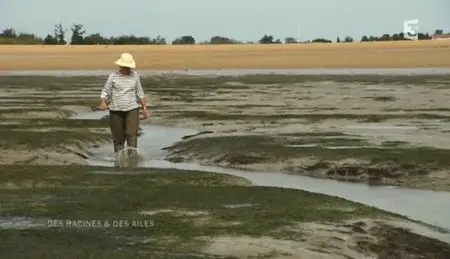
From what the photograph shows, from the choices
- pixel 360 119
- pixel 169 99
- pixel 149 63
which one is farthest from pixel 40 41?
pixel 360 119

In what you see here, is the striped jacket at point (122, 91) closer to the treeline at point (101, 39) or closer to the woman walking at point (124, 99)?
the woman walking at point (124, 99)

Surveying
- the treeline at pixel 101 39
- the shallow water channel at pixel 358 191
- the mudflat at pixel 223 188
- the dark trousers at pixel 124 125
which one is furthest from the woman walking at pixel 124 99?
the treeline at pixel 101 39

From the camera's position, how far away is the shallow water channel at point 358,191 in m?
12.6

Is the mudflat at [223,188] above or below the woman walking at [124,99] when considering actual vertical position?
below

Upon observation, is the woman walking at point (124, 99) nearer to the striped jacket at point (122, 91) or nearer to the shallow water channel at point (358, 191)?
the striped jacket at point (122, 91)

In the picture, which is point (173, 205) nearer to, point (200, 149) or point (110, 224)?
point (110, 224)

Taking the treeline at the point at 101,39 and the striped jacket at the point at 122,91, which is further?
the treeline at the point at 101,39

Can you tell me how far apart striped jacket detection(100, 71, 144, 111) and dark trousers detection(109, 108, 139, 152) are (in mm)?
144

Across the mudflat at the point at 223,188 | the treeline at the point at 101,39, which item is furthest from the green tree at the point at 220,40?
the mudflat at the point at 223,188

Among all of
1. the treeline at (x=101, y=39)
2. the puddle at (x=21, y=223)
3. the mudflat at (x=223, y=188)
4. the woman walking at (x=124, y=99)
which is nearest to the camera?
the mudflat at (x=223, y=188)

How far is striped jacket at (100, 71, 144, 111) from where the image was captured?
1706 centimetres

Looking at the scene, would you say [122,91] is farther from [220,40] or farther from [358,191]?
[220,40]

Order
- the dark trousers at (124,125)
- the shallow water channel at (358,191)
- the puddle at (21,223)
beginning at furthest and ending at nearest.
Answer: the dark trousers at (124,125), the shallow water channel at (358,191), the puddle at (21,223)

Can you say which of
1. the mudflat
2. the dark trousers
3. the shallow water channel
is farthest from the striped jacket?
the mudflat
